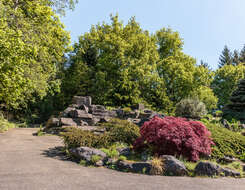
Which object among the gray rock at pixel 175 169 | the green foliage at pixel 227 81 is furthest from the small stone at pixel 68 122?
the green foliage at pixel 227 81

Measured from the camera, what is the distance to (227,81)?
3794 centimetres

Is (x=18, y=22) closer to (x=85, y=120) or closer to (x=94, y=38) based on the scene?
(x=85, y=120)

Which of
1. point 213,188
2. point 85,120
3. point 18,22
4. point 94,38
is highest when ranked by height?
point 94,38

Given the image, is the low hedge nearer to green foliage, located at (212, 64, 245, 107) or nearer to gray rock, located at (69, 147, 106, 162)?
gray rock, located at (69, 147, 106, 162)

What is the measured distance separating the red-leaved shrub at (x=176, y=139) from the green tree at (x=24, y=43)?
767cm

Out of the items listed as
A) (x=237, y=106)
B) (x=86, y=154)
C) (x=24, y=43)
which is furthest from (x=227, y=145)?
(x=237, y=106)

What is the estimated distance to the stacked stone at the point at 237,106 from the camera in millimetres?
17531

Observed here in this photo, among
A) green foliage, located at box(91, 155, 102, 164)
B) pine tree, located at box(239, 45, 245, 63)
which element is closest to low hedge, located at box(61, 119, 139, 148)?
green foliage, located at box(91, 155, 102, 164)

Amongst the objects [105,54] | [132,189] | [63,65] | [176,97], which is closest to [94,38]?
[105,54]

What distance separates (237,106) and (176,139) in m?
14.6

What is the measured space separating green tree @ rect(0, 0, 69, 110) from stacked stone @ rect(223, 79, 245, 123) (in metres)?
15.8

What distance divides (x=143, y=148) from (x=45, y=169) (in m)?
3.70

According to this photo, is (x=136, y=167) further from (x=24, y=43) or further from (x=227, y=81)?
(x=227, y=81)

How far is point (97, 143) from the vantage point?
7.90 m
